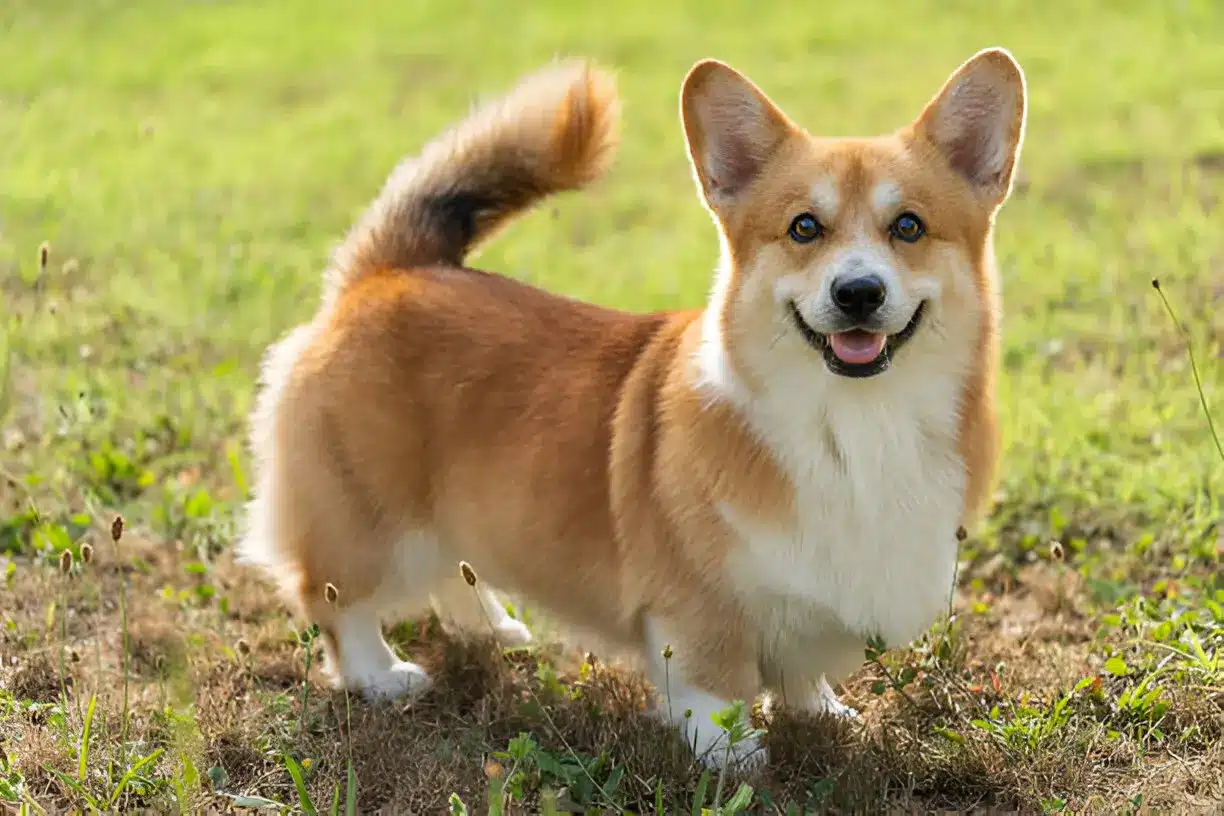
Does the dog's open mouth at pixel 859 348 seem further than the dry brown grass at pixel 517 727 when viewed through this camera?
No

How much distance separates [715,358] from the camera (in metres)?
3.12


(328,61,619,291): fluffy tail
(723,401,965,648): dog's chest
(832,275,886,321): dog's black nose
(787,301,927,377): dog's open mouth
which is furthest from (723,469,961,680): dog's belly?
(328,61,619,291): fluffy tail

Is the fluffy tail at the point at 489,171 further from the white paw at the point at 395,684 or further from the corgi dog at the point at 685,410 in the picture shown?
the white paw at the point at 395,684

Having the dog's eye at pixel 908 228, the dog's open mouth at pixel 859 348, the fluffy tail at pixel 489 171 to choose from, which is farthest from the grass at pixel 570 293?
the fluffy tail at pixel 489 171

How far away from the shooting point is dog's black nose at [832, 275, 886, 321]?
2.84 meters

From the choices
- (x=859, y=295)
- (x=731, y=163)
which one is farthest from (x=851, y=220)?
(x=731, y=163)

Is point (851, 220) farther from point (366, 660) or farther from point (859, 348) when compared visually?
point (366, 660)

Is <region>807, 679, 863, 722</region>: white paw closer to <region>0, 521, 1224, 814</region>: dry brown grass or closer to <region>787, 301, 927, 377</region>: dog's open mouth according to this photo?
<region>0, 521, 1224, 814</region>: dry brown grass

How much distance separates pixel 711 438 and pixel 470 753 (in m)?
0.92

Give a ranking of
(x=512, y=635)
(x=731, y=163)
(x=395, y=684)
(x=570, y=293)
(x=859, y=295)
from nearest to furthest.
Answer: (x=859, y=295), (x=731, y=163), (x=395, y=684), (x=512, y=635), (x=570, y=293)

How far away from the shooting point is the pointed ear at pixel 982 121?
10.3 ft

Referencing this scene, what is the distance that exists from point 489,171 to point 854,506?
4.73ft

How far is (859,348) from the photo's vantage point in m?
2.93

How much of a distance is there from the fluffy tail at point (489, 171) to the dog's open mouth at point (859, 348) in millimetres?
1042
